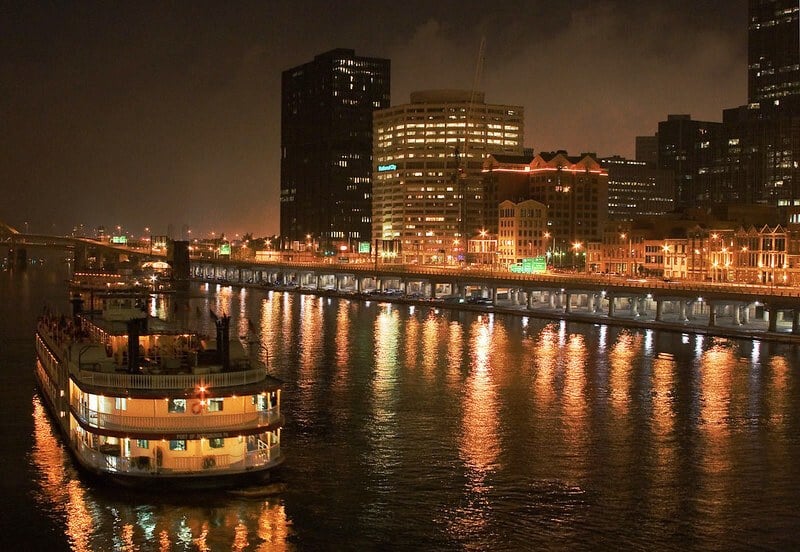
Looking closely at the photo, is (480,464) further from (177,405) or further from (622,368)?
(622,368)

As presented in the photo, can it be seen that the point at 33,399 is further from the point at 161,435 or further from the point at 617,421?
the point at 617,421

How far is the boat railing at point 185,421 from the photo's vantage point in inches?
1549

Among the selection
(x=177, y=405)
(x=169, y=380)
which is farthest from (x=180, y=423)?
(x=169, y=380)

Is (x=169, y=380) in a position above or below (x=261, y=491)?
above

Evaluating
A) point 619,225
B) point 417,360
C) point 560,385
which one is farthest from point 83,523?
point 619,225

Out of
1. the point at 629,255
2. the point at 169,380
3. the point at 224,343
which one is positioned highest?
the point at 629,255

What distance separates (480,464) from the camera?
1796 inches

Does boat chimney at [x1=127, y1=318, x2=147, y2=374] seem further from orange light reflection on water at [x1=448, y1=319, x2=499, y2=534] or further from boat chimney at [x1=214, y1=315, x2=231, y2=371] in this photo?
orange light reflection on water at [x1=448, y1=319, x2=499, y2=534]

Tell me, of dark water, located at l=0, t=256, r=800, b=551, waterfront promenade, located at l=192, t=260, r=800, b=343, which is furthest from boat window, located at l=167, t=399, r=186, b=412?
waterfront promenade, located at l=192, t=260, r=800, b=343

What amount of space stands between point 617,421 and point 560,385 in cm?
1267

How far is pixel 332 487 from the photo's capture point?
136 ft

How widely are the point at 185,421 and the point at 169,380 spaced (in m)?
1.84

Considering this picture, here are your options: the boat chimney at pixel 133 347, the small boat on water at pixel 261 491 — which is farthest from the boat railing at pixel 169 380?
the small boat on water at pixel 261 491

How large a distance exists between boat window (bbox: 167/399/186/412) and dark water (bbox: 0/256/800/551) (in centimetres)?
336
